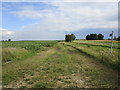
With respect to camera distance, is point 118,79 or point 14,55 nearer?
point 118,79

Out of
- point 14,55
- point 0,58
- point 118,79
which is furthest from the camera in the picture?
point 14,55

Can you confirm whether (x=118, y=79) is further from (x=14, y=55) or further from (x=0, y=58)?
(x=14, y=55)

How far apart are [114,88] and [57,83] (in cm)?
260

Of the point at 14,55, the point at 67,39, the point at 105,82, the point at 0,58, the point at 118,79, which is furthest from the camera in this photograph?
Answer: the point at 67,39

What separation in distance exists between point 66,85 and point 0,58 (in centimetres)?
895

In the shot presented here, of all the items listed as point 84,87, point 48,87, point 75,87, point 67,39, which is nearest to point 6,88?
point 48,87

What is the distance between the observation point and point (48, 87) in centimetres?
558

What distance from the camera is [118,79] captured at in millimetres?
6672

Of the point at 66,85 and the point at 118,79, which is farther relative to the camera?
the point at 118,79

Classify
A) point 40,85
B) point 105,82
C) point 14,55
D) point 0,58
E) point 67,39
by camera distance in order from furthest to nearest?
point 67,39
point 14,55
point 0,58
point 105,82
point 40,85

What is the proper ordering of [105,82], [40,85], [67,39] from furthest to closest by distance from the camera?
1. [67,39]
2. [105,82]
3. [40,85]

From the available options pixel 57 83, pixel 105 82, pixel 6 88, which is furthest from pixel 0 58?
pixel 105 82

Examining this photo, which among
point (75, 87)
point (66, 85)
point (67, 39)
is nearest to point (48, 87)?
point (66, 85)

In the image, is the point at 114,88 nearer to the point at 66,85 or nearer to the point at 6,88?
the point at 66,85
